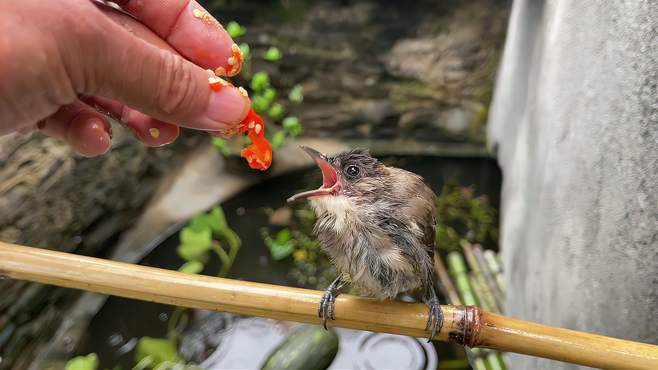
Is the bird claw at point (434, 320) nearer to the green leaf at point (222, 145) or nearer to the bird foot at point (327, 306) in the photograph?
the bird foot at point (327, 306)

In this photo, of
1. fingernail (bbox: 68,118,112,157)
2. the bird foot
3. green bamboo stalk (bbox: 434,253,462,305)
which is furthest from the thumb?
green bamboo stalk (bbox: 434,253,462,305)

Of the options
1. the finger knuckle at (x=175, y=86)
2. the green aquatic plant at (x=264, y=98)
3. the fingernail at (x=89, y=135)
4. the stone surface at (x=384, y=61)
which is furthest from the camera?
the stone surface at (x=384, y=61)

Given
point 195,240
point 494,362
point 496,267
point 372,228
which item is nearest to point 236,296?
point 372,228

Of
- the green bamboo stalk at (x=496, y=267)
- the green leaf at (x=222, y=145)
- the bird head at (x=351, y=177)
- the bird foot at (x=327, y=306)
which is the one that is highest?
the bird head at (x=351, y=177)

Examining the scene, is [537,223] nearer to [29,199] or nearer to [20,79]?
[20,79]

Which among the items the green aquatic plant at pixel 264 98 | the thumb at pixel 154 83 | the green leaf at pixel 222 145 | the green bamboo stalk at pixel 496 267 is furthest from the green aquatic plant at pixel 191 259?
the green bamboo stalk at pixel 496 267

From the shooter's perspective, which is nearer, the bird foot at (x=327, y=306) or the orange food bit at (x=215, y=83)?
the orange food bit at (x=215, y=83)
